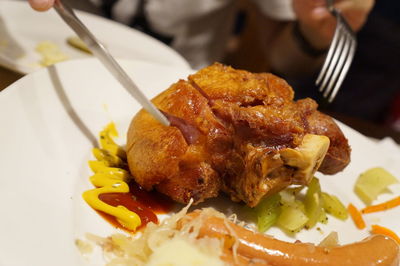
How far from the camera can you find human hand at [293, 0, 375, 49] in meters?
3.61

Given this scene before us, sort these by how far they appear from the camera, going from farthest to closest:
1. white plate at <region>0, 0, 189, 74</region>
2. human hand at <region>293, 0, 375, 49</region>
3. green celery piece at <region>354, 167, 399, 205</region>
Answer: human hand at <region>293, 0, 375, 49</region>
white plate at <region>0, 0, 189, 74</region>
green celery piece at <region>354, 167, 399, 205</region>

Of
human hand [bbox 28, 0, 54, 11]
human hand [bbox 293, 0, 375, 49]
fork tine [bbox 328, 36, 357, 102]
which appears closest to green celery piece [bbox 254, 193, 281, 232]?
fork tine [bbox 328, 36, 357, 102]

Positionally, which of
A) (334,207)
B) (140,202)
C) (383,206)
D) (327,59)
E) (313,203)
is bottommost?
(383,206)

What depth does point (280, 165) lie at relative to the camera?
201 cm

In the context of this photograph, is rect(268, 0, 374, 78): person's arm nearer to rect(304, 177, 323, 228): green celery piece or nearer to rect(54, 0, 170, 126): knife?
rect(304, 177, 323, 228): green celery piece

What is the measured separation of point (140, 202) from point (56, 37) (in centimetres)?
207

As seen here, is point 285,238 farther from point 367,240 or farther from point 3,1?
point 3,1

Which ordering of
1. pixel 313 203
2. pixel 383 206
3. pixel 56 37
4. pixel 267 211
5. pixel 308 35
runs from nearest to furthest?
1. pixel 267 211
2. pixel 313 203
3. pixel 383 206
4. pixel 56 37
5. pixel 308 35

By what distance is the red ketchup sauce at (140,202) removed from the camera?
6.61 feet

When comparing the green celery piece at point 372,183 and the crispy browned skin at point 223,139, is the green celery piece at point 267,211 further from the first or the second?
the green celery piece at point 372,183

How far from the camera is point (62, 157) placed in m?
2.09

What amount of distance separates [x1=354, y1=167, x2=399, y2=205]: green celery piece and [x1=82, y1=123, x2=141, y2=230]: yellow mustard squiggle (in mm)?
1330

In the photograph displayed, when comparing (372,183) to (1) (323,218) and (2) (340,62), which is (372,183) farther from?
(2) (340,62)

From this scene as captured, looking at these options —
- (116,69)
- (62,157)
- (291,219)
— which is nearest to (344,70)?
(291,219)
